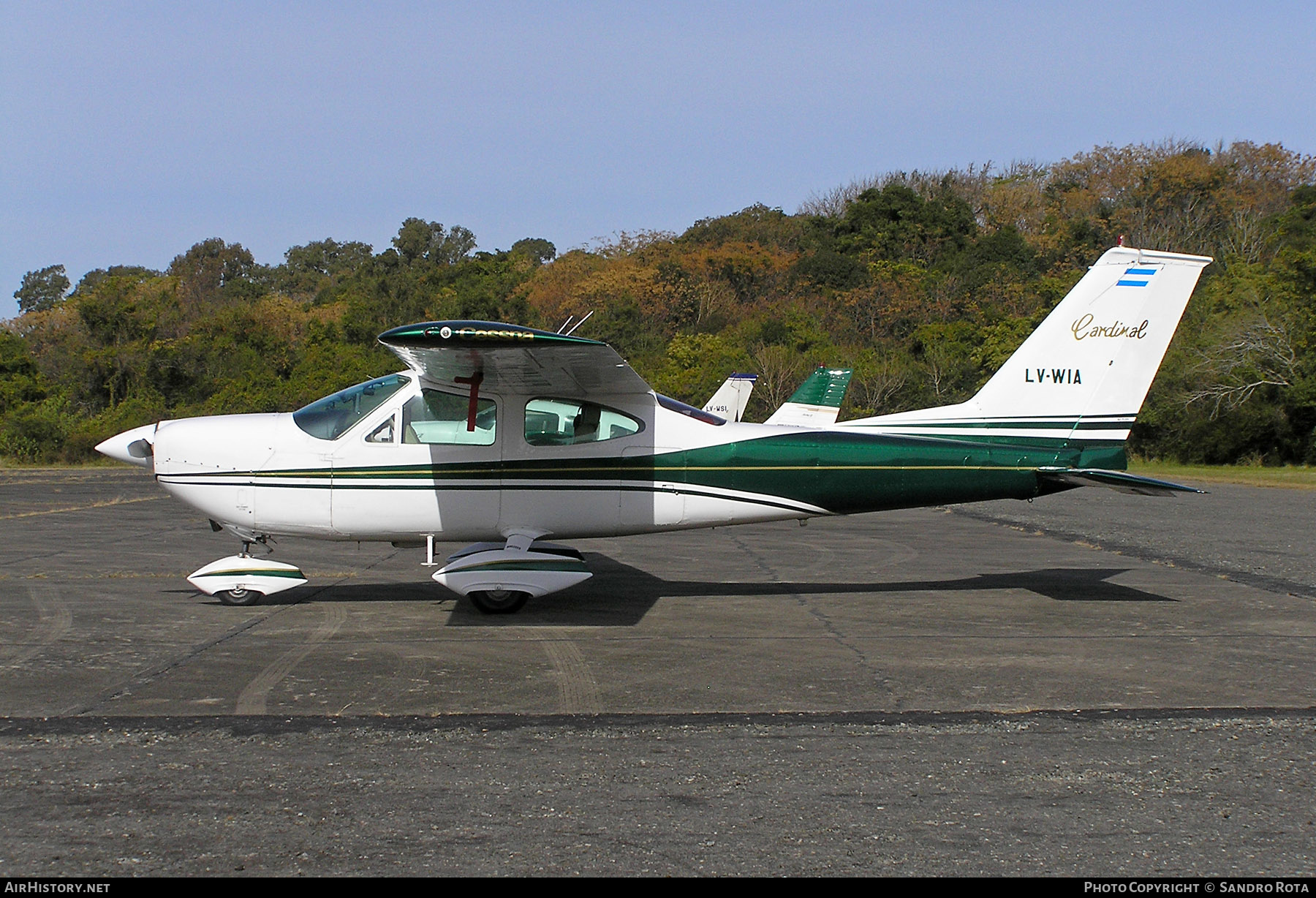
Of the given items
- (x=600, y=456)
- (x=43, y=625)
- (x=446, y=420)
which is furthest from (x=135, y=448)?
(x=600, y=456)

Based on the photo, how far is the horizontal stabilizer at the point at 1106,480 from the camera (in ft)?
30.1

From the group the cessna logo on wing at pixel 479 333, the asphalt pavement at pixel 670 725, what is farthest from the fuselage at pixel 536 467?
the cessna logo on wing at pixel 479 333

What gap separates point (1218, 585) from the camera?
1073cm

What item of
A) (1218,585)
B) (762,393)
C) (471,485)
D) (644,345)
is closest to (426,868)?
(471,485)

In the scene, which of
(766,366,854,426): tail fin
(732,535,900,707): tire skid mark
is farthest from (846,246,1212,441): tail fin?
(766,366,854,426): tail fin

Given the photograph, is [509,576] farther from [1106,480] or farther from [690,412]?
[1106,480]

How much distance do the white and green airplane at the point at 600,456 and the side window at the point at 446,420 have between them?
0.6 inches

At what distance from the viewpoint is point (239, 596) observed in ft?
30.8

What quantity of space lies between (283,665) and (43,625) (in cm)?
264

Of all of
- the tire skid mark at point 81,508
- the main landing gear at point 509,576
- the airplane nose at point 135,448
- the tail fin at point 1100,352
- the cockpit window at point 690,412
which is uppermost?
the tail fin at point 1100,352

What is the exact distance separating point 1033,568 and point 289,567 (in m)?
7.78

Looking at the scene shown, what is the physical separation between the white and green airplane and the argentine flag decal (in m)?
0.01

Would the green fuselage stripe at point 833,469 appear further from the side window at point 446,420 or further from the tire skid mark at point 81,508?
the tire skid mark at point 81,508

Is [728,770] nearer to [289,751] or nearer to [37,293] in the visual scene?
[289,751]
